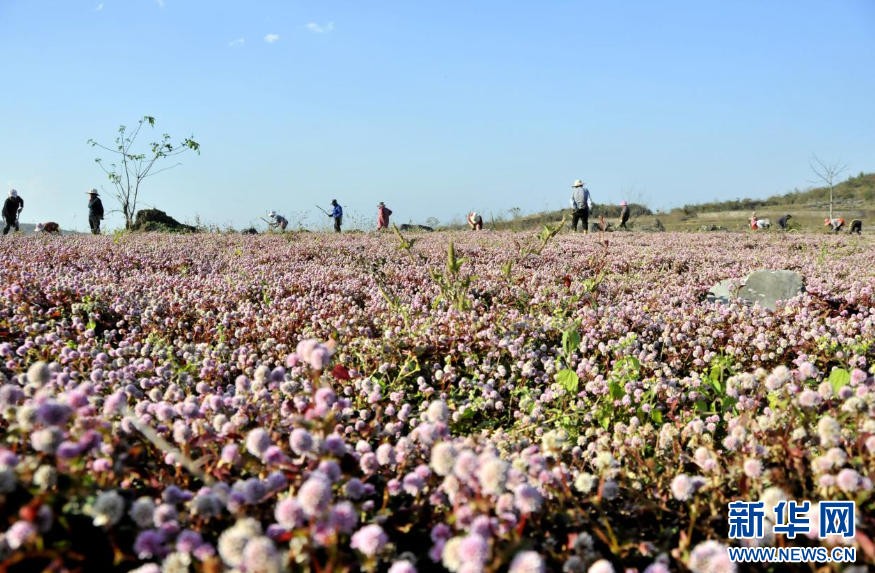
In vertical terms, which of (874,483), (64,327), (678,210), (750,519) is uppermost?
(678,210)

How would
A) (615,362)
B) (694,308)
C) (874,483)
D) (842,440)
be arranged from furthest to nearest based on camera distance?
(694,308)
(615,362)
(842,440)
(874,483)

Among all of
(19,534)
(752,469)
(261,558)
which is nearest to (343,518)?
(261,558)

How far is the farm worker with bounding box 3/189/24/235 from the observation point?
22.4 meters

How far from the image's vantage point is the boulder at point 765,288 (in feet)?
21.9

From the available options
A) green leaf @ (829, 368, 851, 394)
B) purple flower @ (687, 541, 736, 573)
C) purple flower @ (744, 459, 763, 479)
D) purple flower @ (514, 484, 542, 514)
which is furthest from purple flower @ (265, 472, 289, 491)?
green leaf @ (829, 368, 851, 394)

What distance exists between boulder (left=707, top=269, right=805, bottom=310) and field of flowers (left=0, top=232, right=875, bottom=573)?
32 cm

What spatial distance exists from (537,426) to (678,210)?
5553cm

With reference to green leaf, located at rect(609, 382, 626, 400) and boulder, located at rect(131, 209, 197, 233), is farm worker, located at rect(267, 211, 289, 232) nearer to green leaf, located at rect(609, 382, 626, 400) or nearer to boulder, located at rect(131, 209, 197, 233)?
boulder, located at rect(131, 209, 197, 233)

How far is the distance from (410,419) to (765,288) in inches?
211

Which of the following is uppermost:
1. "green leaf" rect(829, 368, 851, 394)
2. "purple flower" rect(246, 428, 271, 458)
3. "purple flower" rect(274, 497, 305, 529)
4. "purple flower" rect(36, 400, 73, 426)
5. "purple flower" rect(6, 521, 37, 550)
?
"purple flower" rect(36, 400, 73, 426)

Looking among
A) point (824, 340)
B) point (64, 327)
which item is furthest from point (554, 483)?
point (64, 327)

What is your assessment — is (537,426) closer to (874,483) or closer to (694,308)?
(874,483)

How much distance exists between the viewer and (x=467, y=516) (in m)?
1.55

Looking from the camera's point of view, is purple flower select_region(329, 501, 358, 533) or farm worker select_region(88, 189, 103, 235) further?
farm worker select_region(88, 189, 103, 235)
